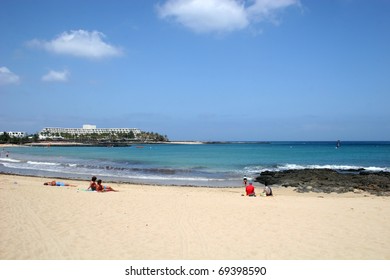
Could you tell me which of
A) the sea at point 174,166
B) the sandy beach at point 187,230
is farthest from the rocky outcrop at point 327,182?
the sandy beach at point 187,230

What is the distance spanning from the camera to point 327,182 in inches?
858

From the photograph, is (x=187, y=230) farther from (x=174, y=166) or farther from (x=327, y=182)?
(x=174, y=166)

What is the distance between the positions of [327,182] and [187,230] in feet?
53.9

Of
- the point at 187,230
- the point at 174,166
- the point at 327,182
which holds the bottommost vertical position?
the point at 327,182

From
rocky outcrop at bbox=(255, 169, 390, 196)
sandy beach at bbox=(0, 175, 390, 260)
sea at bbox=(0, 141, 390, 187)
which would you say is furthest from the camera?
sea at bbox=(0, 141, 390, 187)

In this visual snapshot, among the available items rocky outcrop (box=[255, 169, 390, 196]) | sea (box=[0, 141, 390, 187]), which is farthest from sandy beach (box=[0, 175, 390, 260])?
sea (box=[0, 141, 390, 187])

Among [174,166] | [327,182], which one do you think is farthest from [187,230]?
[174,166]

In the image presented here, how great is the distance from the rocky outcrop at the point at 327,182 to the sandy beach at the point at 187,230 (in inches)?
290

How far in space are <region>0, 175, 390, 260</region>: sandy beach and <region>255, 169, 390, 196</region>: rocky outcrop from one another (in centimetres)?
737

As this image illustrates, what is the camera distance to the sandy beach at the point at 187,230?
21.9 ft

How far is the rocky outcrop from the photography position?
1945 centimetres

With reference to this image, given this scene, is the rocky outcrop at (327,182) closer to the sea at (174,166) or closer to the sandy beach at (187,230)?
the sea at (174,166)

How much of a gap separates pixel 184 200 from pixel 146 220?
4157mm

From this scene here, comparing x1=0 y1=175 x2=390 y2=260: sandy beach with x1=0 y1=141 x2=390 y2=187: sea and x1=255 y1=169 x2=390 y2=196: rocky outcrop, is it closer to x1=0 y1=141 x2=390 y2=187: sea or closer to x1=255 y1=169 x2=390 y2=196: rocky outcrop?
x1=255 y1=169 x2=390 y2=196: rocky outcrop
